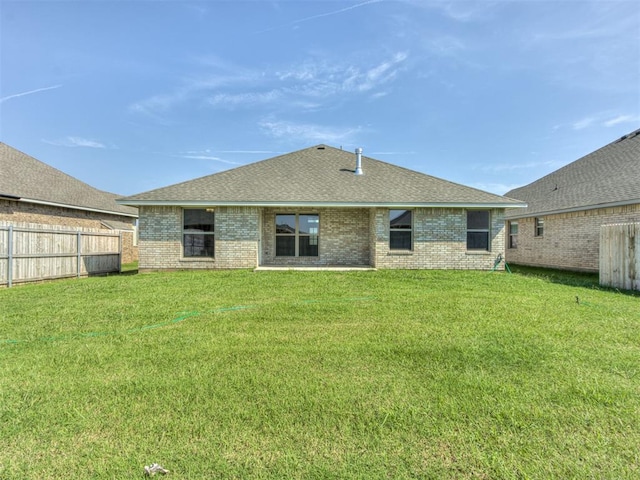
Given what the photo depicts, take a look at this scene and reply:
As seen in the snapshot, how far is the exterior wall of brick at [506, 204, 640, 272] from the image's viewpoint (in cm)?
1224

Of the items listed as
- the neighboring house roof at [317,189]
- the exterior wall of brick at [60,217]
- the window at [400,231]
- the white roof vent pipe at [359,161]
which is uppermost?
the white roof vent pipe at [359,161]

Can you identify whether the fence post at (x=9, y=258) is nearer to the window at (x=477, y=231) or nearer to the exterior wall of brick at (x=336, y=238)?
the exterior wall of brick at (x=336, y=238)

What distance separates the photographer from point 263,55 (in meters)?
12.8

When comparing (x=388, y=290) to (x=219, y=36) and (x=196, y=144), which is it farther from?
(x=196, y=144)

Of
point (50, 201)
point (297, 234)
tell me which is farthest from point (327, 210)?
point (50, 201)

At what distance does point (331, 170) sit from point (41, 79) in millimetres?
15494

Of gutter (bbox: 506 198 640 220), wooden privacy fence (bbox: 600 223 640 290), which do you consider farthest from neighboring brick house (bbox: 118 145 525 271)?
gutter (bbox: 506 198 640 220)

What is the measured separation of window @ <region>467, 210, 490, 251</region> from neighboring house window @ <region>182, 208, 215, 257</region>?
34.7ft

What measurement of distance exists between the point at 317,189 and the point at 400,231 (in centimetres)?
391

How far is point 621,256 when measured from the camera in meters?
9.38

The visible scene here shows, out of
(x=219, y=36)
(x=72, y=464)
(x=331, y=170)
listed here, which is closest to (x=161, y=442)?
(x=72, y=464)

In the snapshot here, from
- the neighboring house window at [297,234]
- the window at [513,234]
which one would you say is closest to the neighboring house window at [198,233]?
the neighboring house window at [297,234]

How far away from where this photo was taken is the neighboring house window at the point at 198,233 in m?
12.5

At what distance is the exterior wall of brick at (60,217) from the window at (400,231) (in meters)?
13.2
